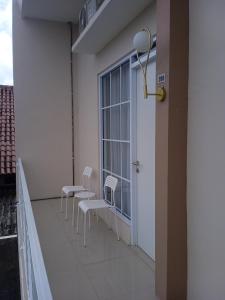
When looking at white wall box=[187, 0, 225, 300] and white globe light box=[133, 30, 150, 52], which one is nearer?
white wall box=[187, 0, 225, 300]

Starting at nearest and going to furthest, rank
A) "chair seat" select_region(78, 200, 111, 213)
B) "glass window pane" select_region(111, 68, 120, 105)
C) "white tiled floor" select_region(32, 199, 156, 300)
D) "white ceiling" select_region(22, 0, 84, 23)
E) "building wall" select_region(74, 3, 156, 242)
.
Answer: "white tiled floor" select_region(32, 199, 156, 300)
"building wall" select_region(74, 3, 156, 242)
"chair seat" select_region(78, 200, 111, 213)
"glass window pane" select_region(111, 68, 120, 105)
"white ceiling" select_region(22, 0, 84, 23)

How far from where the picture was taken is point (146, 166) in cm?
281

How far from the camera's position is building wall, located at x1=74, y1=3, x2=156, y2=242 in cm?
290

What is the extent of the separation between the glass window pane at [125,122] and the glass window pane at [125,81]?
0.10 meters

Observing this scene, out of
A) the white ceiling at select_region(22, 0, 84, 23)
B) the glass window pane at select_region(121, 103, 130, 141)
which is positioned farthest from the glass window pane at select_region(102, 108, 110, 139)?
the white ceiling at select_region(22, 0, 84, 23)

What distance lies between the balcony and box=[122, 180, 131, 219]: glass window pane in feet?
1.15

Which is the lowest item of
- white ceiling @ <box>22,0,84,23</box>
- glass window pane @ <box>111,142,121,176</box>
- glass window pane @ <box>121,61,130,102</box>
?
glass window pane @ <box>111,142,121,176</box>

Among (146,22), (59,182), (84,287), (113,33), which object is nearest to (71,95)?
(59,182)

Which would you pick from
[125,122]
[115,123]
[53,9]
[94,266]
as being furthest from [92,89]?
[94,266]

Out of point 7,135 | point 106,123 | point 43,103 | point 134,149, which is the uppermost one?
point 43,103

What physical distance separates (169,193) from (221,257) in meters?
0.51

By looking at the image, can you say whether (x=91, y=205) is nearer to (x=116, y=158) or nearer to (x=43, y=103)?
(x=116, y=158)

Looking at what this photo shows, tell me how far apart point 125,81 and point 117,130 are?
65 centimetres

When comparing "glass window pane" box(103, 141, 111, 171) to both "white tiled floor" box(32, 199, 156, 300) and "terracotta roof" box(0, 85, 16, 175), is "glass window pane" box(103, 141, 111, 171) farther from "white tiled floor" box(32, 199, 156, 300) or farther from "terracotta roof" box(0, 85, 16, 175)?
"terracotta roof" box(0, 85, 16, 175)
